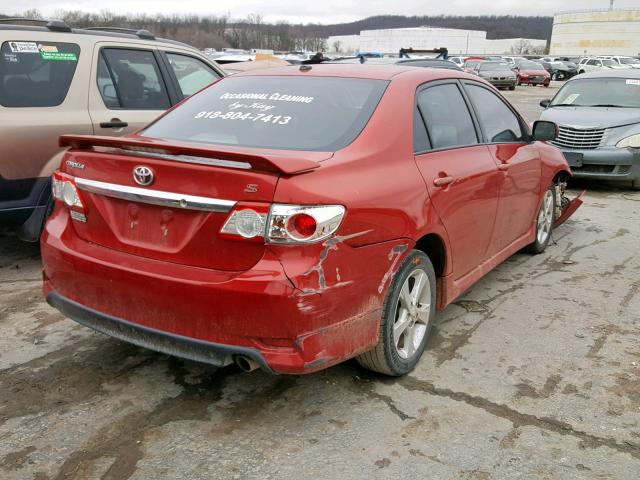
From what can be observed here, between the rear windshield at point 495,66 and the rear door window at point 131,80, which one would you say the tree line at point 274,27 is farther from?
the rear door window at point 131,80

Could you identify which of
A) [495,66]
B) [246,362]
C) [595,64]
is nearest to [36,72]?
[246,362]

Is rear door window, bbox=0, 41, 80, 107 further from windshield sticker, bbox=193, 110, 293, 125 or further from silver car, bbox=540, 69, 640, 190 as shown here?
silver car, bbox=540, 69, 640, 190

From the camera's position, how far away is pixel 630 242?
6.24 metres

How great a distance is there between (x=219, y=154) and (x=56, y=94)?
3.01m

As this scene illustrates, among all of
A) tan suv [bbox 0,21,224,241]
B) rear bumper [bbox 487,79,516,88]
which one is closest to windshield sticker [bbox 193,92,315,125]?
tan suv [bbox 0,21,224,241]

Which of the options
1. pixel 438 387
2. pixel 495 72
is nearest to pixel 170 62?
pixel 438 387

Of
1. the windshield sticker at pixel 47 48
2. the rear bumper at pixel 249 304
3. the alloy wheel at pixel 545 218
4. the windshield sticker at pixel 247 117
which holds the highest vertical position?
the windshield sticker at pixel 47 48

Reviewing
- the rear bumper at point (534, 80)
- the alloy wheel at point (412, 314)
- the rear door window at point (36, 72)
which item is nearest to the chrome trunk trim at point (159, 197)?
the alloy wheel at point (412, 314)

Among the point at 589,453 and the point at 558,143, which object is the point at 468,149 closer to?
the point at 589,453

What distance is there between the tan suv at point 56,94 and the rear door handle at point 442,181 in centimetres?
305

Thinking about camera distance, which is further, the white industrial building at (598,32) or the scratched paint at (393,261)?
the white industrial building at (598,32)

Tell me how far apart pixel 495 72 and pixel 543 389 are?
1320 inches

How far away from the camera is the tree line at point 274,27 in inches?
3930

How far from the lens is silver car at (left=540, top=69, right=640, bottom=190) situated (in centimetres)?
834
